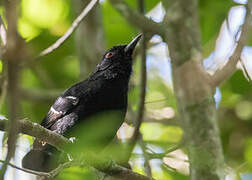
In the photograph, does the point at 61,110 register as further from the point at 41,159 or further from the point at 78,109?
the point at 41,159

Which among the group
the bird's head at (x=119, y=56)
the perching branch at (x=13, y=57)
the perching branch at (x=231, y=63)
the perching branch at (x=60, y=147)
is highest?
the bird's head at (x=119, y=56)

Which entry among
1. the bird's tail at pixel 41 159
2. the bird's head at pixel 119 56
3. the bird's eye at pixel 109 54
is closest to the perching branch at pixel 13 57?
the bird's tail at pixel 41 159

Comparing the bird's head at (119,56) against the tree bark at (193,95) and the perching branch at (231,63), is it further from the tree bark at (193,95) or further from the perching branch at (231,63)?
the perching branch at (231,63)

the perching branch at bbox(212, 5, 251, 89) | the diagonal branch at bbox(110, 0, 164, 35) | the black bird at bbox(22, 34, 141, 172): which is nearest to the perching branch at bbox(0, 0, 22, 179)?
the perching branch at bbox(212, 5, 251, 89)

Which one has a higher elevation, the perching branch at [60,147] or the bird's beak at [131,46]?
the bird's beak at [131,46]

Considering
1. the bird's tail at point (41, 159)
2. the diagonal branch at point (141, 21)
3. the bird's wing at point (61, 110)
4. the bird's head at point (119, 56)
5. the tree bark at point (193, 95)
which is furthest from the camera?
the bird's head at point (119, 56)

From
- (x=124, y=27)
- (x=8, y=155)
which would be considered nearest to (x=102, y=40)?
(x=124, y=27)

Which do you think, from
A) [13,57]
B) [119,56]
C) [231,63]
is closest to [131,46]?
[119,56]
